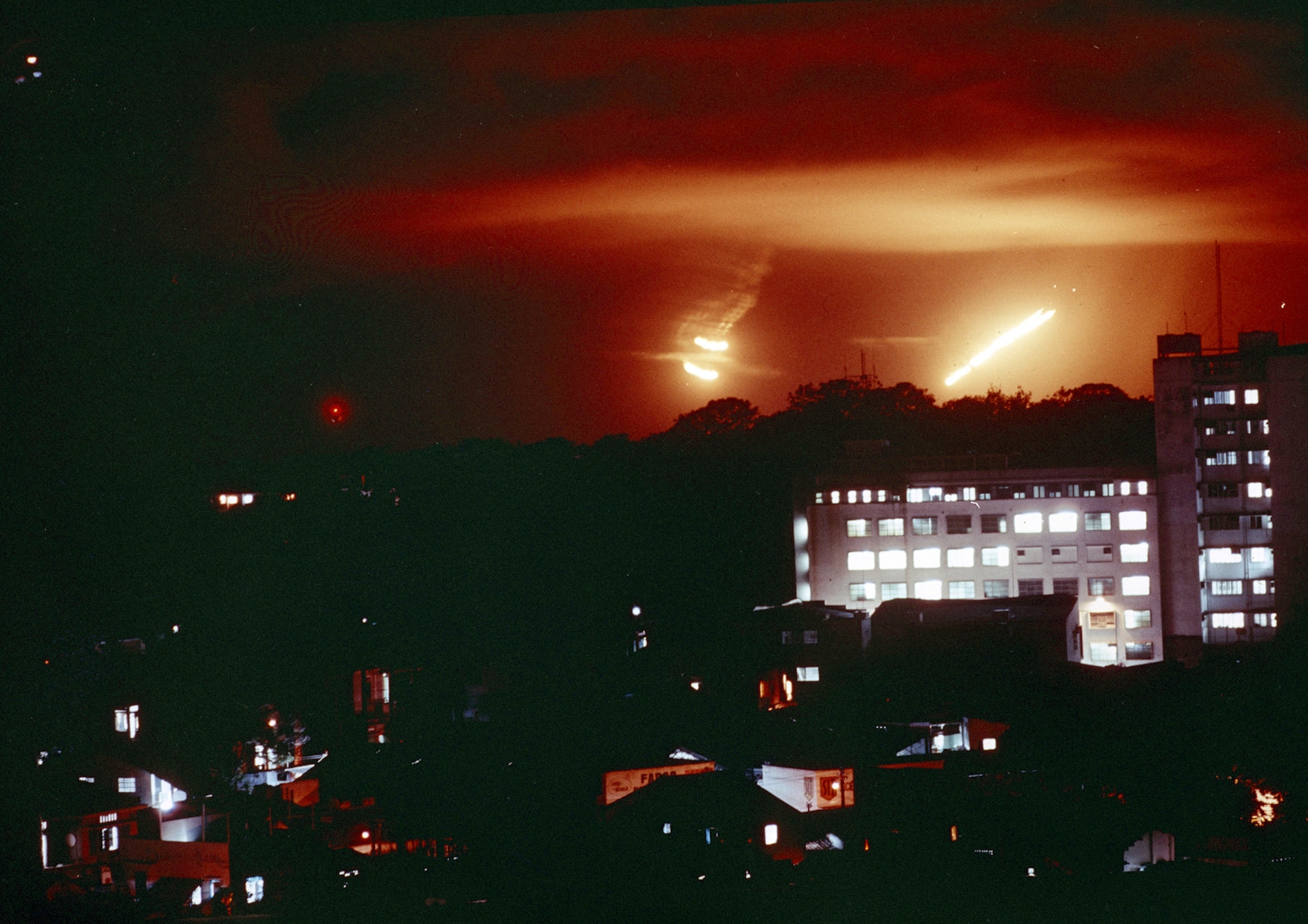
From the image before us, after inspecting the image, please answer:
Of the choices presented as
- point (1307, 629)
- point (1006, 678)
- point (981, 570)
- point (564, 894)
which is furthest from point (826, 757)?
point (981, 570)

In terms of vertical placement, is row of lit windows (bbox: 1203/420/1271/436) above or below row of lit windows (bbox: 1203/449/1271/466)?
above

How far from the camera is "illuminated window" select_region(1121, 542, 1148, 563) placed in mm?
12953

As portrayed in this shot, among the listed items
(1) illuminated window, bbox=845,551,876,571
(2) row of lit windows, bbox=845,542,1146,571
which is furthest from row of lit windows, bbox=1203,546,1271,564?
(1) illuminated window, bbox=845,551,876,571

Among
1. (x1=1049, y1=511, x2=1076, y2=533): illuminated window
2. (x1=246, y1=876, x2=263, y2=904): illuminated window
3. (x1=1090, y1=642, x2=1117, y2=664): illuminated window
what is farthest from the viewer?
(x1=1049, y1=511, x2=1076, y2=533): illuminated window

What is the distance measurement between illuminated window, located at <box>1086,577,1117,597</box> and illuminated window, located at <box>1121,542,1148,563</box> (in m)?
0.34

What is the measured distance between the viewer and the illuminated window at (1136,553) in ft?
42.5

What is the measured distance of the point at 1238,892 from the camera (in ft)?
6.84

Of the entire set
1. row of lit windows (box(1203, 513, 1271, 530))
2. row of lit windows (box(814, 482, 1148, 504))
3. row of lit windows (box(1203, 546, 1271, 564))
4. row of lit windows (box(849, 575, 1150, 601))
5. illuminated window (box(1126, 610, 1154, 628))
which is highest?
row of lit windows (box(814, 482, 1148, 504))

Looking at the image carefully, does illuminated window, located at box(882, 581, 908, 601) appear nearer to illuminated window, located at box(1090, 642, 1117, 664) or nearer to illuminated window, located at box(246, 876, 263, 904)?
illuminated window, located at box(1090, 642, 1117, 664)

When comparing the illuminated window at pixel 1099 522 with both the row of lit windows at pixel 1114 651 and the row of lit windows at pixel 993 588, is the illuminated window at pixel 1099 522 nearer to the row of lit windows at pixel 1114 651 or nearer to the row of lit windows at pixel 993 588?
the row of lit windows at pixel 993 588

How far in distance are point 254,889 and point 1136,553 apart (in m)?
11.1

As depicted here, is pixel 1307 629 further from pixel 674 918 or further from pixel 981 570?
pixel 674 918

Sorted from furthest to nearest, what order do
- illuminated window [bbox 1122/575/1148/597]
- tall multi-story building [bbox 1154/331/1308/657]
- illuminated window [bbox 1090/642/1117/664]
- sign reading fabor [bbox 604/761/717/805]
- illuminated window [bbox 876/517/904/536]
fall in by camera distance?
1. illuminated window [bbox 876/517/904/536]
2. illuminated window [bbox 1122/575/1148/597]
3. illuminated window [bbox 1090/642/1117/664]
4. tall multi-story building [bbox 1154/331/1308/657]
5. sign reading fabor [bbox 604/761/717/805]

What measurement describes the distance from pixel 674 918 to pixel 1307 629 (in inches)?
390
